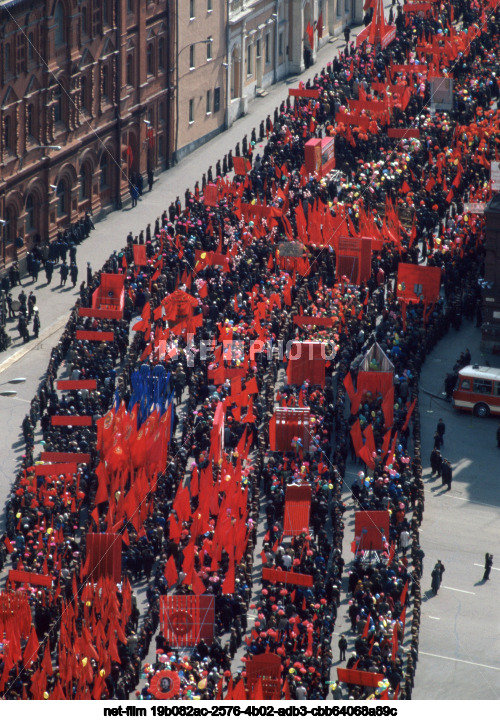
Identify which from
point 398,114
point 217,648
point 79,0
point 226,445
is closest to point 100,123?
point 79,0

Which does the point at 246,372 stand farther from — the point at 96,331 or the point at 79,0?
the point at 79,0

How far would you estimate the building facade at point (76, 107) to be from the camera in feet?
257

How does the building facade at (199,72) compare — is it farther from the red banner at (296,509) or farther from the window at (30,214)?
the red banner at (296,509)

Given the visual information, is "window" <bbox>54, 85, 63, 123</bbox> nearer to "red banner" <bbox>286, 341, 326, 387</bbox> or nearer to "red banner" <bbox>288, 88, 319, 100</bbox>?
"red banner" <bbox>288, 88, 319, 100</bbox>

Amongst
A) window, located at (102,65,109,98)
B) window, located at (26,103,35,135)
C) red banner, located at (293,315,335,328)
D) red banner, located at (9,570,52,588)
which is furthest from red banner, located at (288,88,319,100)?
red banner, located at (9,570,52,588)

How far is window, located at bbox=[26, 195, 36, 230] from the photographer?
80.5m

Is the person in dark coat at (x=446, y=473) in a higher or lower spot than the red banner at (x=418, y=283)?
lower

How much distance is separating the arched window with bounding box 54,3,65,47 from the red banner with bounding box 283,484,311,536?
3032 cm

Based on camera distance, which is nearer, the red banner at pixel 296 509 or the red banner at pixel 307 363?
the red banner at pixel 296 509

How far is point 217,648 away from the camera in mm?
50250

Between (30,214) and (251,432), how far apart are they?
72.4ft

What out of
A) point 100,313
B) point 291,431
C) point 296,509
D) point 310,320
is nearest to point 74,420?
point 291,431

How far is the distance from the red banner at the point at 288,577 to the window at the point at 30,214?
1216 inches

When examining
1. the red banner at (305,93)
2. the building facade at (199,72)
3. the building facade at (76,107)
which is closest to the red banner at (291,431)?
the building facade at (76,107)
